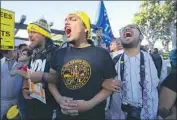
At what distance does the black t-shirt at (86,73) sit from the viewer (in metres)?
2.73

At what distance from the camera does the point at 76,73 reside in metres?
2.76

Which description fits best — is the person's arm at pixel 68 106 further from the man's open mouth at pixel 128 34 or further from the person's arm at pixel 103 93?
the man's open mouth at pixel 128 34

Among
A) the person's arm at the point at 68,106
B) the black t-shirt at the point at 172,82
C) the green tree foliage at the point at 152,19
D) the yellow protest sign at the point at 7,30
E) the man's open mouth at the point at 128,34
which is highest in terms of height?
the green tree foliage at the point at 152,19

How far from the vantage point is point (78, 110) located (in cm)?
267

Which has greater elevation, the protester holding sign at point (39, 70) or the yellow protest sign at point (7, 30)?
the yellow protest sign at point (7, 30)

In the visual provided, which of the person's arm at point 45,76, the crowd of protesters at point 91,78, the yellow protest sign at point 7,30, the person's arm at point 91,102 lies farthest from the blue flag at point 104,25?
the person's arm at point 91,102

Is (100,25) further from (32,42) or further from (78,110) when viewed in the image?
(78,110)

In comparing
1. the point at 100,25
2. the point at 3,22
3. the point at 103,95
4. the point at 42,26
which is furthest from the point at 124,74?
the point at 100,25

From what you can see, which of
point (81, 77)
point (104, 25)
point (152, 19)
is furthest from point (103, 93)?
point (152, 19)

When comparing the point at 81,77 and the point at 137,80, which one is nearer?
the point at 81,77

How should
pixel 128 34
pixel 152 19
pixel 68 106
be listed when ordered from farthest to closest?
1. pixel 152 19
2. pixel 128 34
3. pixel 68 106

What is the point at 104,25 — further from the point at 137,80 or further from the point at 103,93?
the point at 103,93

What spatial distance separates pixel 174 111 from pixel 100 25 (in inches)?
217

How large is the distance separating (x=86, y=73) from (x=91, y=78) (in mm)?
64
